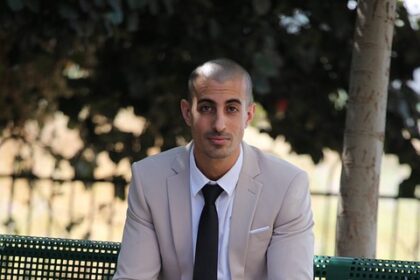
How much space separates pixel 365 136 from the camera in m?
4.31

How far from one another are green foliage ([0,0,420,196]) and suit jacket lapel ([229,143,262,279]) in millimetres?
1860

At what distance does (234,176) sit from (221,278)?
407mm

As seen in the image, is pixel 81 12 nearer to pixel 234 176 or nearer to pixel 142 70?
pixel 142 70

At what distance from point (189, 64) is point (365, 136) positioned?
2060mm

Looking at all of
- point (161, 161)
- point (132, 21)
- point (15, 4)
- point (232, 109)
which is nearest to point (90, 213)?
point (132, 21)

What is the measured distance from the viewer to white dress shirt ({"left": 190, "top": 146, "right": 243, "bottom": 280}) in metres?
3.66

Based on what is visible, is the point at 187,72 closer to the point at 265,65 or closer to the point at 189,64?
the point at 189,64

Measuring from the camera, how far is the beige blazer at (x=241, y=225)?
361 cm

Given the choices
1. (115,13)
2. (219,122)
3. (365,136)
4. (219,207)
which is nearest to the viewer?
(219,122)

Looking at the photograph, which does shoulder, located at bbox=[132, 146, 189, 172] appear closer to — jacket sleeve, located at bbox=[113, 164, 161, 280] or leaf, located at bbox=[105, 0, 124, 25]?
jacket sleeve, located at bbox=[113, 164, 161, 280]

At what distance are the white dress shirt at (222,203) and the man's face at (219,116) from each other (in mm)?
141

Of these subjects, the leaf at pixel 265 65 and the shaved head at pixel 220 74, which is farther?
the leaf at pixel 265 65

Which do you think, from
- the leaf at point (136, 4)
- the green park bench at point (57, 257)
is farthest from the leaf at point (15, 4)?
the green park bench at point (57, 257)

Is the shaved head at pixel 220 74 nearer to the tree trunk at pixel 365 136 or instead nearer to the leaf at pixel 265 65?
the tree trunk at pixel 365 136
